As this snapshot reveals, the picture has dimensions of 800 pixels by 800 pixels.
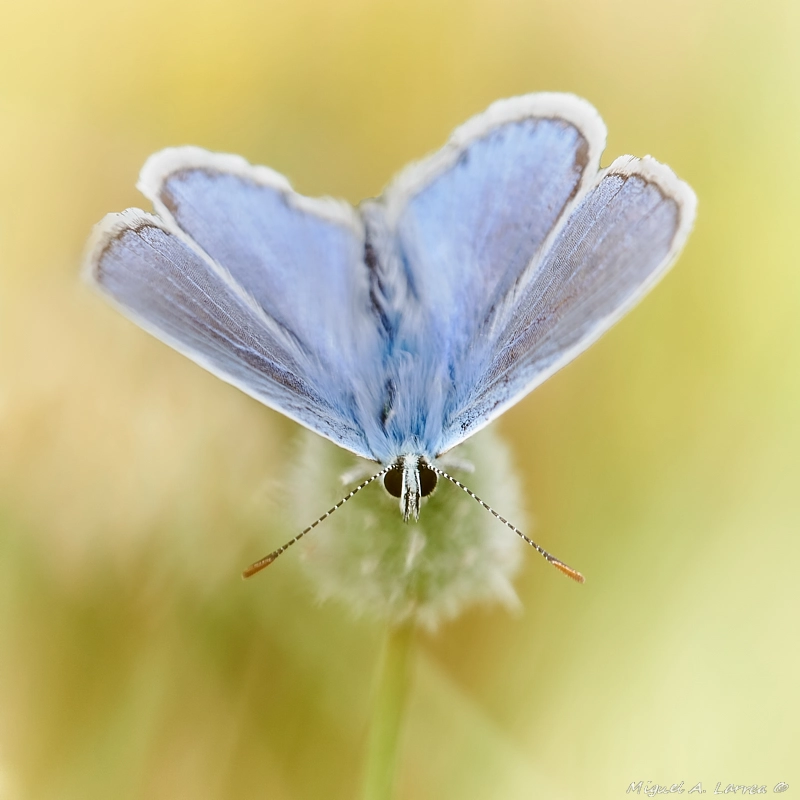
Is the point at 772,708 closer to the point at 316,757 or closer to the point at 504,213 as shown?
the point at 316,757

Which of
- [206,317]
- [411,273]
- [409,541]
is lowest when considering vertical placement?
[409,541]

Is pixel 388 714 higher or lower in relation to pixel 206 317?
lower

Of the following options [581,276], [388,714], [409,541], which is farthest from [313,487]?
[581,276]

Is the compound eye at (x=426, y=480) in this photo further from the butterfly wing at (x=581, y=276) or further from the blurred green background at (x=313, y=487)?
the blurred green background at (x=313, y=487)

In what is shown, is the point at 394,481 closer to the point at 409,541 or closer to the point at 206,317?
the point at 409,541

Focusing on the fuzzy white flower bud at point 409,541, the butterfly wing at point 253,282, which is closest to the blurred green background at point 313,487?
the fuzzy white flower bud at point 409,541

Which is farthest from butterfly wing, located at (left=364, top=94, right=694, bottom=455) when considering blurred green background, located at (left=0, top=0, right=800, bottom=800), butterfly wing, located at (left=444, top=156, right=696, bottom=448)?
blurred green background, located at (left=0, top=0, right=800, bottom=800)

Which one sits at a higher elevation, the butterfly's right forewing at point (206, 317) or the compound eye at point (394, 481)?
the butterfly's right forewing at point (206, 317)
